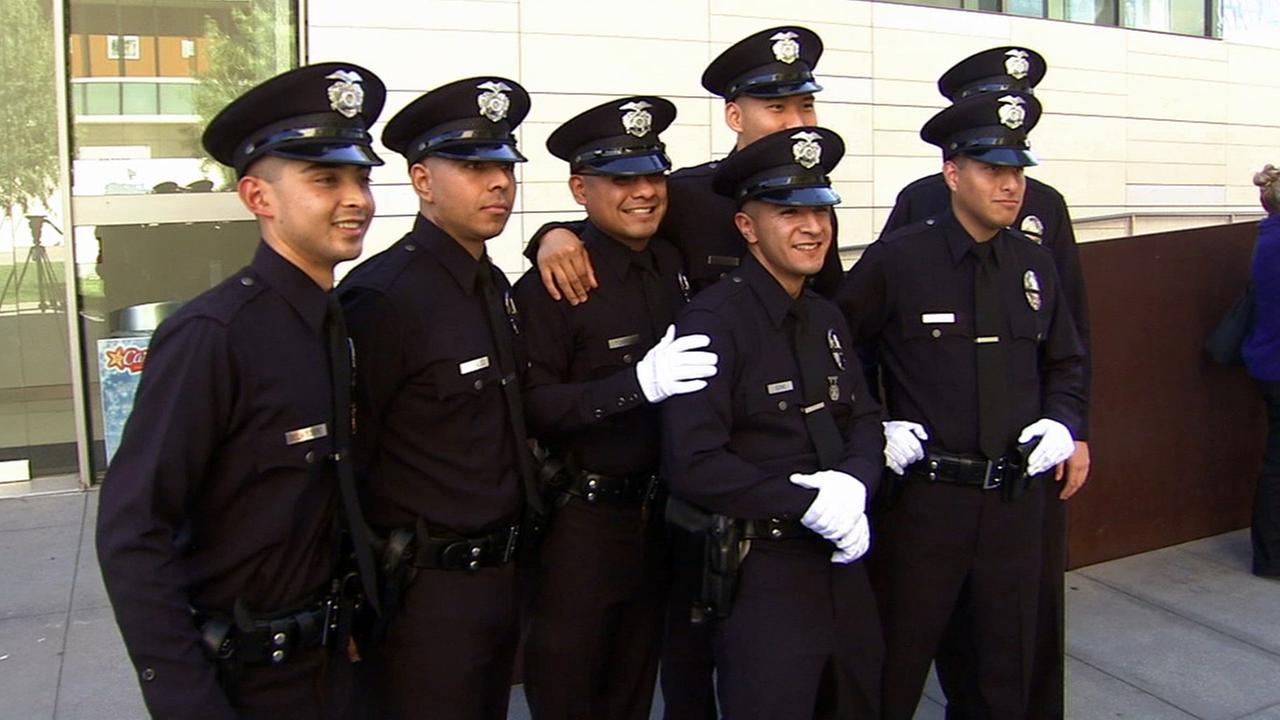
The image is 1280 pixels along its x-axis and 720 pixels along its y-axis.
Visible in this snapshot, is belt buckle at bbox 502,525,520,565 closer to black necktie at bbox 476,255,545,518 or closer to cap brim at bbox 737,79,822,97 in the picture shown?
black necktie at bbox 476,255,545,518

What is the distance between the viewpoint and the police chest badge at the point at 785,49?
131 inches

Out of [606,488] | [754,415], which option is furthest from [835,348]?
[606,488]

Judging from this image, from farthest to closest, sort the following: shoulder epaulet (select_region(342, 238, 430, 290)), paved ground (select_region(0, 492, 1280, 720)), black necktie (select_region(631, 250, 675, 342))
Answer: paved ground (select_region(0, 492, 1280, 720)) → black necktie (select_region(631, 250, 675, 342)) → shoulder epaulet (select_region(342, 238, 430, 290))

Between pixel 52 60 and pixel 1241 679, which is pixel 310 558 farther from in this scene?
pixel 52 60

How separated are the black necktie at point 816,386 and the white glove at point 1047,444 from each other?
682 mm

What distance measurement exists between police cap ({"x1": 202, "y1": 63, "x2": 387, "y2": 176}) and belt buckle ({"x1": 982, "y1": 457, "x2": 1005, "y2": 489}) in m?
1.92

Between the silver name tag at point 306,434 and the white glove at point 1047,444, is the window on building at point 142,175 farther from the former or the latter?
the white glove at point 1047,444

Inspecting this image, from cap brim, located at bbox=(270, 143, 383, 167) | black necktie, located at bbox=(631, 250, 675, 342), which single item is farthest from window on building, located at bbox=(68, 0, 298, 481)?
cap brim, located at bbox=(270, 143, 383, 167)

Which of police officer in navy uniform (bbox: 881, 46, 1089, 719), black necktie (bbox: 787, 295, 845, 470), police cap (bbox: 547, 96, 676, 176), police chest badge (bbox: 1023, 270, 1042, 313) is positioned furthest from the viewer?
police officer in navy uniform (bbox: 881, 46, 1089, 719)

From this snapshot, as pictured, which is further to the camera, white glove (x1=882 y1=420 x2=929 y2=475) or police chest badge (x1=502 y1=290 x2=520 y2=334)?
white glove (x1=882 y1=420 x2=929 y2=475)

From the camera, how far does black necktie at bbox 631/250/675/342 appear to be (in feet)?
10.3

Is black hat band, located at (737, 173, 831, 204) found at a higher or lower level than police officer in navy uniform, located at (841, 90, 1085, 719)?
higher

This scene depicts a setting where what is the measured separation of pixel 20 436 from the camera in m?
7.39

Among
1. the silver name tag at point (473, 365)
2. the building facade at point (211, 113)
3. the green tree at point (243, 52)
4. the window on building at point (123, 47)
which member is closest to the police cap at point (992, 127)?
the silver name tag at point (473, 365)
